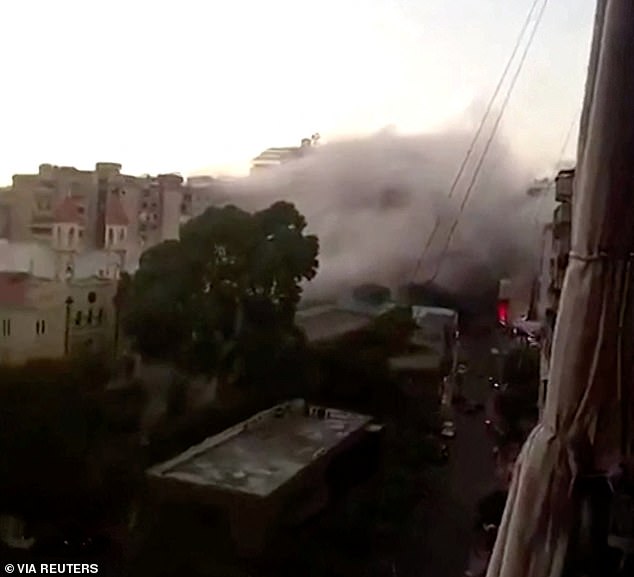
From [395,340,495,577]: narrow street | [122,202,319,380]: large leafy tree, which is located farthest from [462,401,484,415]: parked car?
[122,202,319,380]: large leafy tree

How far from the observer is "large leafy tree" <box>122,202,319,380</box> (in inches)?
43.8

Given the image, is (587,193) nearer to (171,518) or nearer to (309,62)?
(309,62)

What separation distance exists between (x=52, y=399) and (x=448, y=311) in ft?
1.66

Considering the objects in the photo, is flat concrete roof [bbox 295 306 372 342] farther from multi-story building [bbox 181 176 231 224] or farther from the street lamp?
the street lamp

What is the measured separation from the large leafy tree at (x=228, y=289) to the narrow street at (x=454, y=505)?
0.24 m

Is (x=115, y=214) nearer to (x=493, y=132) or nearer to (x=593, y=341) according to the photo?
(x=493, y=132)

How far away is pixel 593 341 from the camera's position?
94cm

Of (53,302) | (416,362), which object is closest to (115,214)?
(53,302)

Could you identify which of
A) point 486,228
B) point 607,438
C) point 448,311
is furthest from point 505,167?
point 607,438

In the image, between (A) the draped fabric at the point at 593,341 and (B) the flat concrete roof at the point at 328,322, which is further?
(B) the flat concrete roof at the point at 328,322

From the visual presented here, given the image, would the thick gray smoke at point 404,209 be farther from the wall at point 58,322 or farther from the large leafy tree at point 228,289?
the wall at point 58,322

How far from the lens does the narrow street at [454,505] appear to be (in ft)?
3.56

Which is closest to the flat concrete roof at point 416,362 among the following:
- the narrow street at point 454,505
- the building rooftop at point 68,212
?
the narrow street at point 454,505

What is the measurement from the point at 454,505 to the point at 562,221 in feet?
1.19
